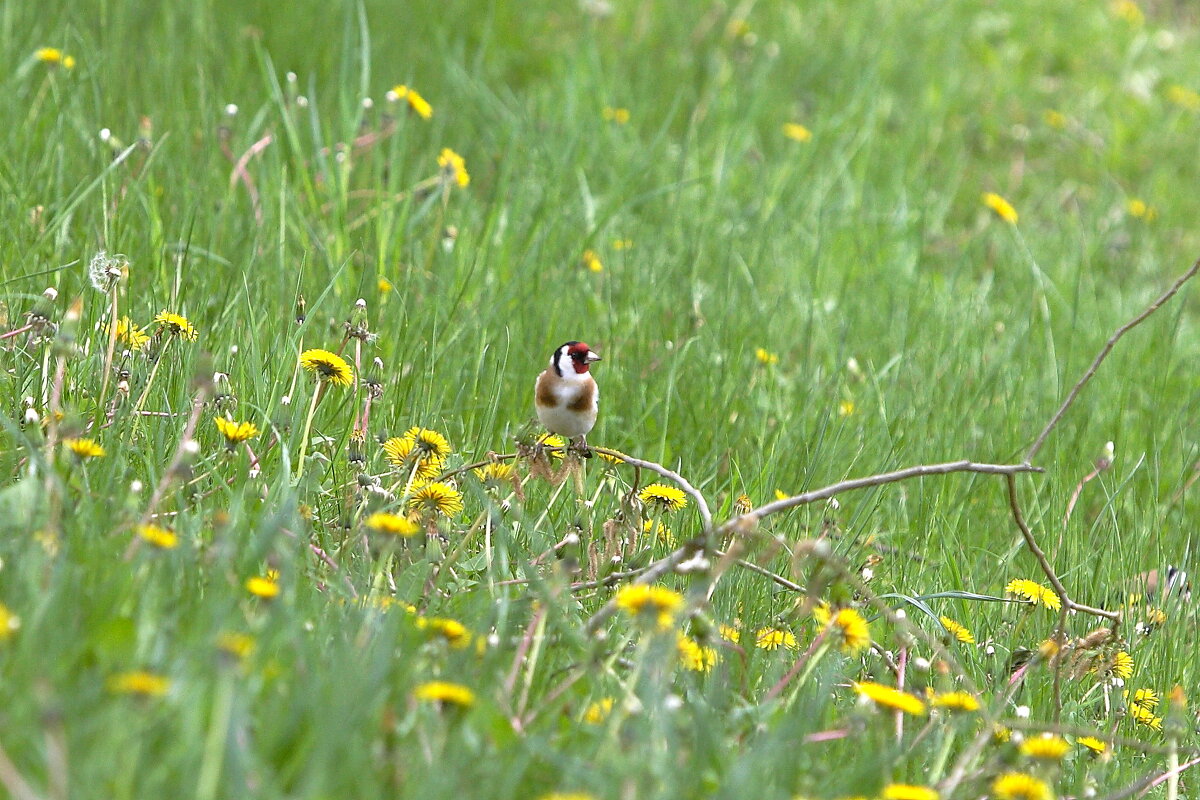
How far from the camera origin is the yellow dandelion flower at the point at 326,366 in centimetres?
242

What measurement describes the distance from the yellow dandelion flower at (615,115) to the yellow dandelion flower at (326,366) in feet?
9.39

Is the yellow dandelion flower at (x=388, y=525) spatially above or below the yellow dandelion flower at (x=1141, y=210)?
above

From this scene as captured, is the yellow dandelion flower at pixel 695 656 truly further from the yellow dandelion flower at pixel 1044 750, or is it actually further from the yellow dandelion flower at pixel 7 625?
the yellow dandelion flower at pixel 7 625

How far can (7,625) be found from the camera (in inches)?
62.1

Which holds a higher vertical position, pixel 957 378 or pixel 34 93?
pixel 34 93

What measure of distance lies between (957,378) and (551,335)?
1.15m

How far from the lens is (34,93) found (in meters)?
4.07

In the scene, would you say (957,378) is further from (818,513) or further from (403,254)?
(403,254)

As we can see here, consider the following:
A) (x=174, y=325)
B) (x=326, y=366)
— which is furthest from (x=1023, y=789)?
(x=174, y=325)

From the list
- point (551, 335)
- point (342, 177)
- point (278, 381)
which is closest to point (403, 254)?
point (342, 177)

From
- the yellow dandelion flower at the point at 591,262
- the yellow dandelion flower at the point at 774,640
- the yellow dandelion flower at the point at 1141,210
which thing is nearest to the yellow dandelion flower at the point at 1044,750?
the yellow dandelion flower at the point at 774,640

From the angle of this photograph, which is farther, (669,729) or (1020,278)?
(1020,278)

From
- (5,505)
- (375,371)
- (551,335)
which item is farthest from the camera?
(551,335)

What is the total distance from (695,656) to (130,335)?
1.28 meters
